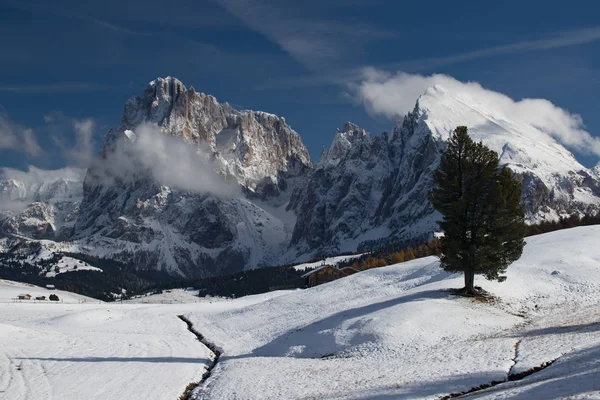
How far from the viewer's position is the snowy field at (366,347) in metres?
24.4

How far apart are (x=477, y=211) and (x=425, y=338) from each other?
42.8ft

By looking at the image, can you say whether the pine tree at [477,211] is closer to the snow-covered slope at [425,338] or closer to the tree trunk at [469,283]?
the tree trunk at [469,283]

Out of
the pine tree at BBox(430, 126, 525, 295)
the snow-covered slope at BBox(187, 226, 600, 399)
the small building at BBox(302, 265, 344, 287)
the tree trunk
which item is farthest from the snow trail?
the small building at BBox(302, 265, 344, 287)

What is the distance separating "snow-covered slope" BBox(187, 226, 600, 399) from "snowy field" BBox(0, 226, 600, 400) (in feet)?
0.35

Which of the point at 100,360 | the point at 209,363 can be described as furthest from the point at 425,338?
the point at 100,360

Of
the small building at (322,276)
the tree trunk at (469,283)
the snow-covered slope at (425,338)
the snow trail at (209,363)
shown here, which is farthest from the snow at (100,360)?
the small building at (322,276)

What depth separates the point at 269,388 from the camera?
89.7 ft

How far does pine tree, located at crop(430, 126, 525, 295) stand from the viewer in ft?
137

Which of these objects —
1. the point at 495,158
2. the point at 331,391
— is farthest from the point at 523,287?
the point at 331,391

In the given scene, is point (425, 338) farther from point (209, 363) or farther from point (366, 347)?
point (209, 363)

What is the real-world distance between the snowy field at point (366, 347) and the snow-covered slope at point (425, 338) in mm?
106

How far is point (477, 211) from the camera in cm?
4241

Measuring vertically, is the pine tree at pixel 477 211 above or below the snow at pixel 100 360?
above

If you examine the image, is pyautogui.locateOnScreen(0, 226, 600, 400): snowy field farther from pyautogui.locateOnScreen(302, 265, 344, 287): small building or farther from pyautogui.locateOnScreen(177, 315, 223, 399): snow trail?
pyautogui.locateOnScreen(302, 265, 344, 287): small building
